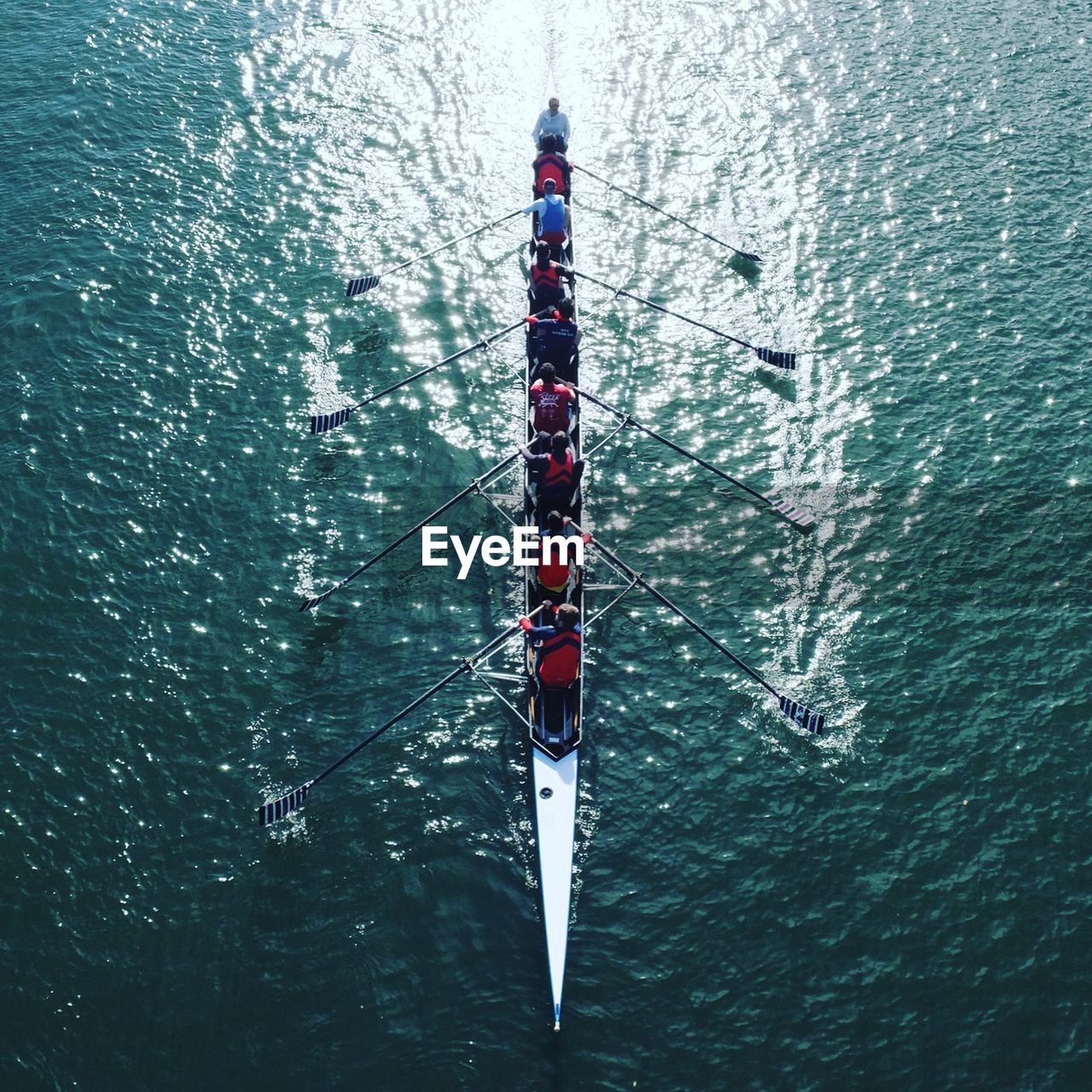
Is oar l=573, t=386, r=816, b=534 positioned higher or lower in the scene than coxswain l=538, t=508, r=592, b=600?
higher

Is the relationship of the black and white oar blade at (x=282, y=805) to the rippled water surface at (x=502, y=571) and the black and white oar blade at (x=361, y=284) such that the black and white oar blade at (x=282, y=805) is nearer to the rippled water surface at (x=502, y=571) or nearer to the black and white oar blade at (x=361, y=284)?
the rippled water surface at (x=502, y=571)

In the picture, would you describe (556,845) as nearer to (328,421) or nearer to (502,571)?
(502,571)

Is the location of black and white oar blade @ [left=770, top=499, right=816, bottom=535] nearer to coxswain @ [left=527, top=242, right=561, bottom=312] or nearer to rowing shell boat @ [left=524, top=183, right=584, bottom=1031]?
rowing shell boat @ [left=524, top=183, right=584, bottom=1031]

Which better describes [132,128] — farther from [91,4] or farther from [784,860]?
[784,860]

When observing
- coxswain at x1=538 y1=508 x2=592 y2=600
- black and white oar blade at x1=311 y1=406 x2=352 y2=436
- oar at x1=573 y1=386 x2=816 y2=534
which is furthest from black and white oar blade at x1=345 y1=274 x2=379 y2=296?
coxswain at x1=538 y1=508 x2=592 y2=600

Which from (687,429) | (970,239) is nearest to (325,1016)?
(687,429)

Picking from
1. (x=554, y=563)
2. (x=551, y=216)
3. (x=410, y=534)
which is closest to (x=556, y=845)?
(x=554, y=563)
